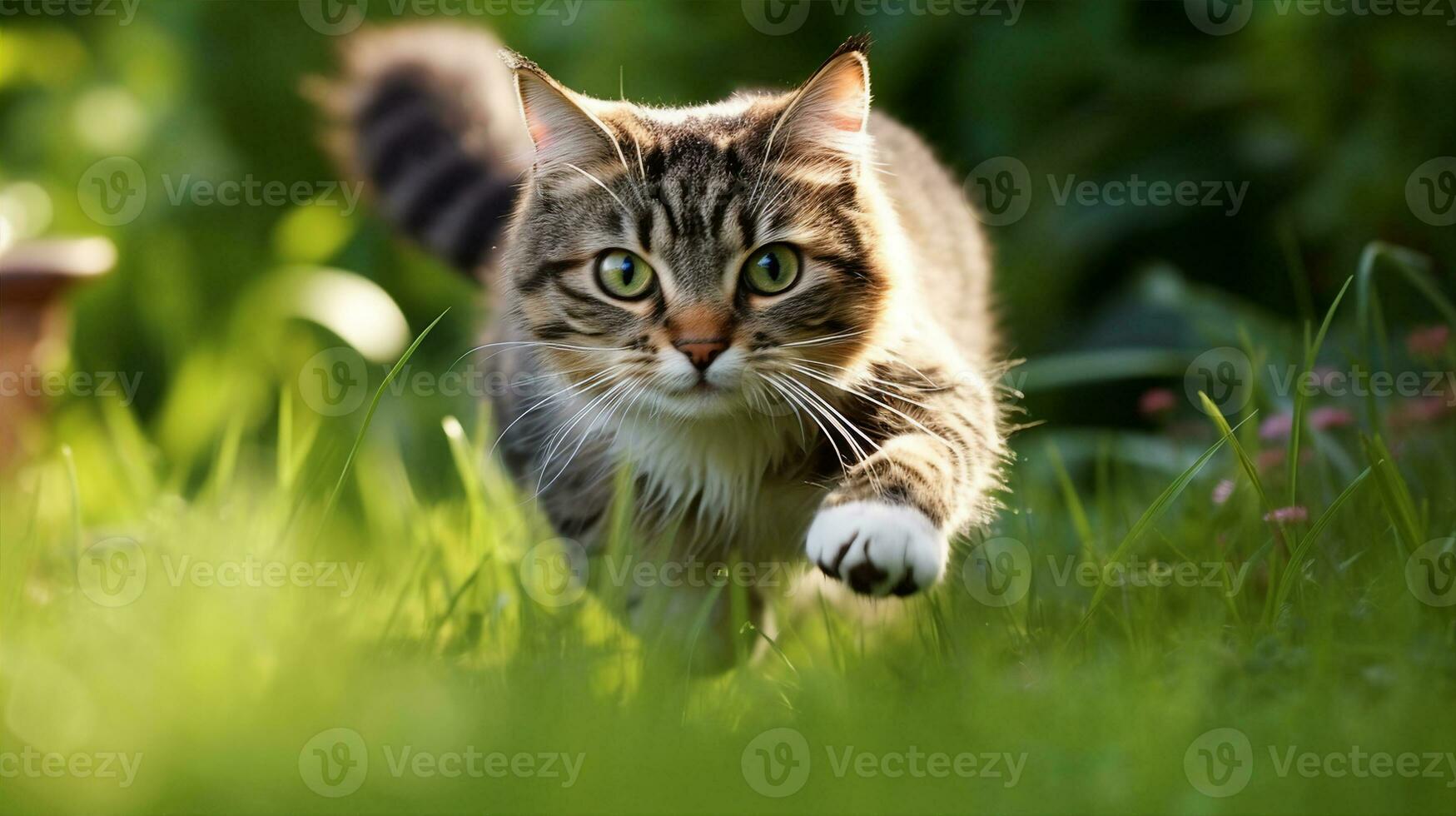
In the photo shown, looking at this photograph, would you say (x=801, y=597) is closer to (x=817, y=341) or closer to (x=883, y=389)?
(x=883, y=389)

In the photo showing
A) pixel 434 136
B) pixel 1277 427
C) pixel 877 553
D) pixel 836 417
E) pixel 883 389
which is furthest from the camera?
pixel 434 136

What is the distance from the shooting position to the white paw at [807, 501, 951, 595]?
5.93ft

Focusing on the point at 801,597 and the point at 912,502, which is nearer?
the point at 912,502

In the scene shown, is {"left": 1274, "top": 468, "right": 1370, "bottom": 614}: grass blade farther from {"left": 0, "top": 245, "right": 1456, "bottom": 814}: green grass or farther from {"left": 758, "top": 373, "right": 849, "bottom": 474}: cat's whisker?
{"left": 758, "top": 373, "right": 849, "bottom": 474}: cat's whisker

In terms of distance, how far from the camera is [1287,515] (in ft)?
6.94

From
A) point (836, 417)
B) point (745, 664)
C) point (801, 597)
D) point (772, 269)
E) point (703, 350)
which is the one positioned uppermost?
point (772, 269)

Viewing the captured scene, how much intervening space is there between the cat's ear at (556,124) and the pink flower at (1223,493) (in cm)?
130

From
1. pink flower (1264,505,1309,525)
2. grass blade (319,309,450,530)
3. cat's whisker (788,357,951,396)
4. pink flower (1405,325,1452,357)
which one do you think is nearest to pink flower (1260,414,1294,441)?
pink flower (1405,325,1452,357)

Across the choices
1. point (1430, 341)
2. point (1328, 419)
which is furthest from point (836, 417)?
point (1430, 341)

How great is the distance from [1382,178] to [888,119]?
1289 mm

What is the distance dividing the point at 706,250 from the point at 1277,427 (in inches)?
52.4

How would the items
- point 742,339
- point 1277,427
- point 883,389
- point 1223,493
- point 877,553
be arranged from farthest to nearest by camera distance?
point 1277,427, point 1223,493, point 883,389, point 742,339, point 877,553

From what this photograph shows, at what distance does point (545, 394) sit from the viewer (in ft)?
8.08

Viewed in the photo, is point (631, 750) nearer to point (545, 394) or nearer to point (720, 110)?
point (545, 394)
